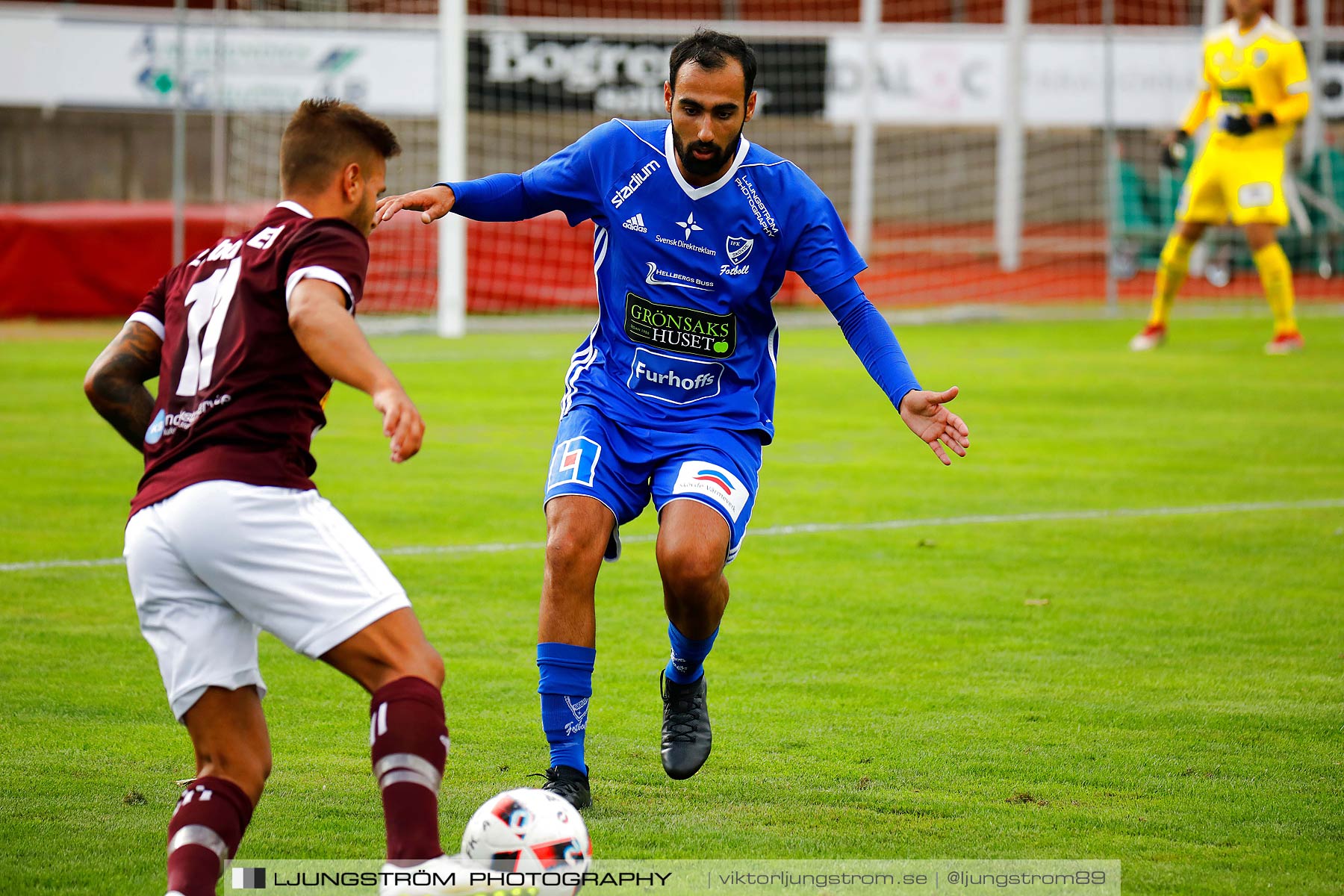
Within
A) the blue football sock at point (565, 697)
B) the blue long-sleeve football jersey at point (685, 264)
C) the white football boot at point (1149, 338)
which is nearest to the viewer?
the blue football sock at point (565, 697)

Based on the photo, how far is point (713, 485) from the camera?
171 inches

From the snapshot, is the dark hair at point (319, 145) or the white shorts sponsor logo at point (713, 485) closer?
the dark hair at point (319, 145)

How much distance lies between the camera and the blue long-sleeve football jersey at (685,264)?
4574 millimetres

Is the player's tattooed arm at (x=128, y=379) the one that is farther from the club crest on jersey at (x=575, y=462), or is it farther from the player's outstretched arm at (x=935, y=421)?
the player's outstretched arm at (x=935, y=421)

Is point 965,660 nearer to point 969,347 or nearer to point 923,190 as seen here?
point 969,347

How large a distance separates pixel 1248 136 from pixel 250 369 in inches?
484

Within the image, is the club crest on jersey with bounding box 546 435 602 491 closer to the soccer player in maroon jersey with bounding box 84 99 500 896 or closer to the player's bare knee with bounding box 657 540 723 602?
the player's bare knee with bounding box 657 540 723 602

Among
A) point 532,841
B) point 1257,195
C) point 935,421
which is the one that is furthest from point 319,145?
point 1257,195

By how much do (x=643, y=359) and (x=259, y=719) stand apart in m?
1.69

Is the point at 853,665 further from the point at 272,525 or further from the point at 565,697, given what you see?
the point at 272,525

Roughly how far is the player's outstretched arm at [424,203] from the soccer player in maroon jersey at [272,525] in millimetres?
948

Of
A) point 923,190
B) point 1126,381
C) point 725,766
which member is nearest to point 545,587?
point 725,766

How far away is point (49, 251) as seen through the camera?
16297 millimetres

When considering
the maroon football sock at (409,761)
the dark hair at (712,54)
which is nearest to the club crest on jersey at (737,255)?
the dark hair at (712,54)
